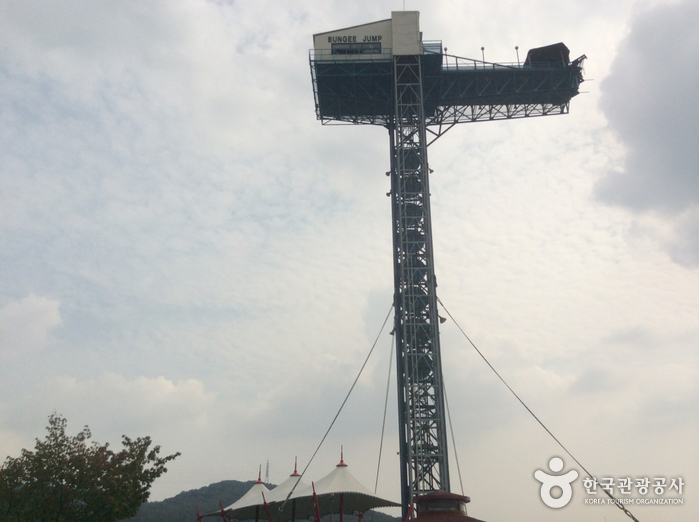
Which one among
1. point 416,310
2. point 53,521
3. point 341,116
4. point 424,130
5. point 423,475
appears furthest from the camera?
point 341,116

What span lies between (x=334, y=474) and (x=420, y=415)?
6067 mm

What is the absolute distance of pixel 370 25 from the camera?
42.6 metres

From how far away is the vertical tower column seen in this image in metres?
35.5

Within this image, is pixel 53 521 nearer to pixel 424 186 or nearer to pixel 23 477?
pixel 23 477

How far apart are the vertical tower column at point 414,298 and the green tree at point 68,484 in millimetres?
15643

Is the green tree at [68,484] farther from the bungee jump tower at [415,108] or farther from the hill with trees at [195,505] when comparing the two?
the hill with trees at [195,505]

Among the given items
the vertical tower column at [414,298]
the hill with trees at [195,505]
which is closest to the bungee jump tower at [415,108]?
the vertical tower column at [414,298]

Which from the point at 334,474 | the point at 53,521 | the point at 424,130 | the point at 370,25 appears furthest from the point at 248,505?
the point at 370,25

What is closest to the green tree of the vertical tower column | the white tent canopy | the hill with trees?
the white tent canopy

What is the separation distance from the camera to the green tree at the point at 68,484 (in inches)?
1300

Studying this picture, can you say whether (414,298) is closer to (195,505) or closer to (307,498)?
(307,498)

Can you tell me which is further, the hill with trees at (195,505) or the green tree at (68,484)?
the hill with trees at (195,505)

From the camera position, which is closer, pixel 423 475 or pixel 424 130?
pixel 423 475

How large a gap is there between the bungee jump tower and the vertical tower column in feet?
0.20
